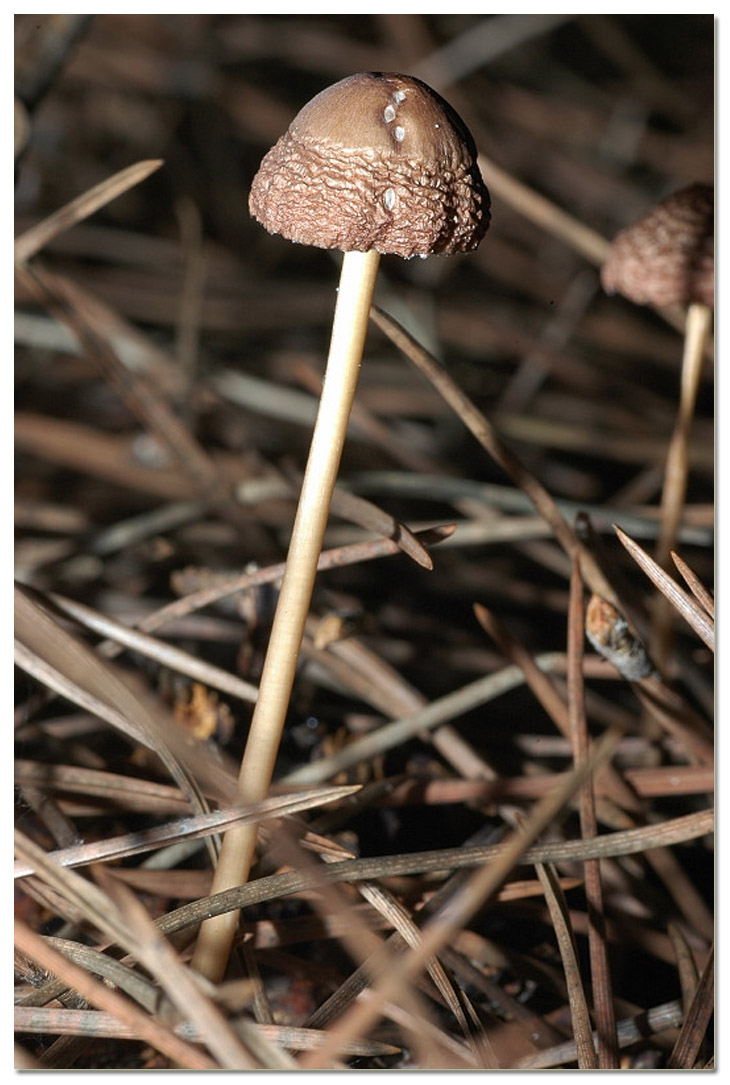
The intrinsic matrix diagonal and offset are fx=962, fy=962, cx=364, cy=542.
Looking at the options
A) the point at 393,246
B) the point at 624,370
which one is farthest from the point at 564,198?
the point at 393,246

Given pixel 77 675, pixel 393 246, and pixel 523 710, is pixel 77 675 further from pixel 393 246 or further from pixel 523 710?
pixel 523 710

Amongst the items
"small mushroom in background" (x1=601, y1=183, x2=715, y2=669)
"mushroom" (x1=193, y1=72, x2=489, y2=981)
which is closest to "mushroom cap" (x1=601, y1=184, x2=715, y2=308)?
"small mushroom in background" (x1=601, y1=183, x2=715, y2=669)

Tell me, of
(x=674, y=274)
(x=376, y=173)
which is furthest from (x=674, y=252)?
(x=376, y=173)

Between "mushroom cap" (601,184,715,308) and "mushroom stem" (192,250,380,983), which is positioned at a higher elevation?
"mushroom cap" (601,184,715,308)

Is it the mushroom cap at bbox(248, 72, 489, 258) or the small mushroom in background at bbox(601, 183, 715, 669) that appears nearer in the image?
the mushroom cap at bbox(248, 72, 489, 258)

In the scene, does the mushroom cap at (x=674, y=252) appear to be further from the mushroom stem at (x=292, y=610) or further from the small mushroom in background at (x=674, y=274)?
the mushroom stem at (x=292, y=610)

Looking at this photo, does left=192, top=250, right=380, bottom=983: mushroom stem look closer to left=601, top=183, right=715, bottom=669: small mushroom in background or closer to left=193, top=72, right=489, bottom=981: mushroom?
left=193, top=72, right=489, bottom=981: mushroom
